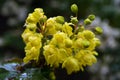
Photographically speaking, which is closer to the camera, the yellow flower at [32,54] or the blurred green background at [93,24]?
the yellow flower at [32,54]

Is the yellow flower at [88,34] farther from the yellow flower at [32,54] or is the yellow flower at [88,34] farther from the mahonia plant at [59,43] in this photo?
the yellow flower at [32,54]

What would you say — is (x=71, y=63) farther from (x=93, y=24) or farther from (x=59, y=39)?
(x=93, y=24)

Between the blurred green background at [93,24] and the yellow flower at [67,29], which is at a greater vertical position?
the blurred green background at [93,24]

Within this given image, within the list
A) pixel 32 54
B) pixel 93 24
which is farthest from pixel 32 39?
pixel 93 24

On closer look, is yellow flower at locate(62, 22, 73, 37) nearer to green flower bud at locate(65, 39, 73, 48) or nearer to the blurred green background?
green flower bud at locate(65, 39, 73, 48)

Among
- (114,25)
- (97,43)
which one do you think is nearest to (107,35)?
(114,25)

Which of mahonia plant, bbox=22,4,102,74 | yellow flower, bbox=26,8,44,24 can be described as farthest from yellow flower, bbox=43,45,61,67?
yellow flower, bbox=26,8,44,24

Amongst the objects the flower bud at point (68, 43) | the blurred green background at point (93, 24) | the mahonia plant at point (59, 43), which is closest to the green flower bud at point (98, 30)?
the mahonia plant at point (59, 43)
